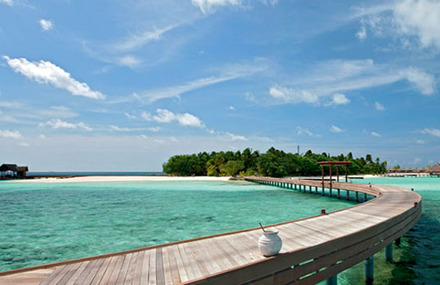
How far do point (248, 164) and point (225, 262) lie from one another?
85056 mm

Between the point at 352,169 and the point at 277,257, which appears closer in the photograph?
the point at 277,257

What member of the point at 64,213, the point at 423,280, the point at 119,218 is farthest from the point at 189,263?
the point at 64,213

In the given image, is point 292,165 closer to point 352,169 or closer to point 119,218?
point 352,169

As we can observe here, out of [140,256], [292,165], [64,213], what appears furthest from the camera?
[292,165]

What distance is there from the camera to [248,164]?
3516 inches

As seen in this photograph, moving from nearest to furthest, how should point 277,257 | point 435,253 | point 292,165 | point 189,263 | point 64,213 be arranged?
1. point 277,257
2. point 189,263
3. point 435,253
4. point 64,213
5. point 292,165

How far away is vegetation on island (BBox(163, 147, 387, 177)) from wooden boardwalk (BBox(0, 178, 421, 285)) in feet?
233

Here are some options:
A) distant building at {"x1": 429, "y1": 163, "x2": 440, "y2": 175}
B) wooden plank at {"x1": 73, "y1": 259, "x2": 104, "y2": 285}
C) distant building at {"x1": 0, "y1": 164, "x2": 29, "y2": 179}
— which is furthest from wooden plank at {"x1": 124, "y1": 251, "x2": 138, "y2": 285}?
distant building at {"x1": 429, "y1": 163, "x2": 440, "y2": 175}

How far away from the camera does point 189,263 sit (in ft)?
16.4

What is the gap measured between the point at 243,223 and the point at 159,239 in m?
5.44

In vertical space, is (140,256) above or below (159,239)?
above

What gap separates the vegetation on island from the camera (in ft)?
259

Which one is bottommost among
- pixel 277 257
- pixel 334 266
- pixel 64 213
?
pixel 64 213

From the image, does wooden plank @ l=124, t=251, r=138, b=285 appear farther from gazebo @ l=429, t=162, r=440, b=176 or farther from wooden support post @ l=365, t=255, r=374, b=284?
gazebo @ l=429, t=162, r=440, b=176
